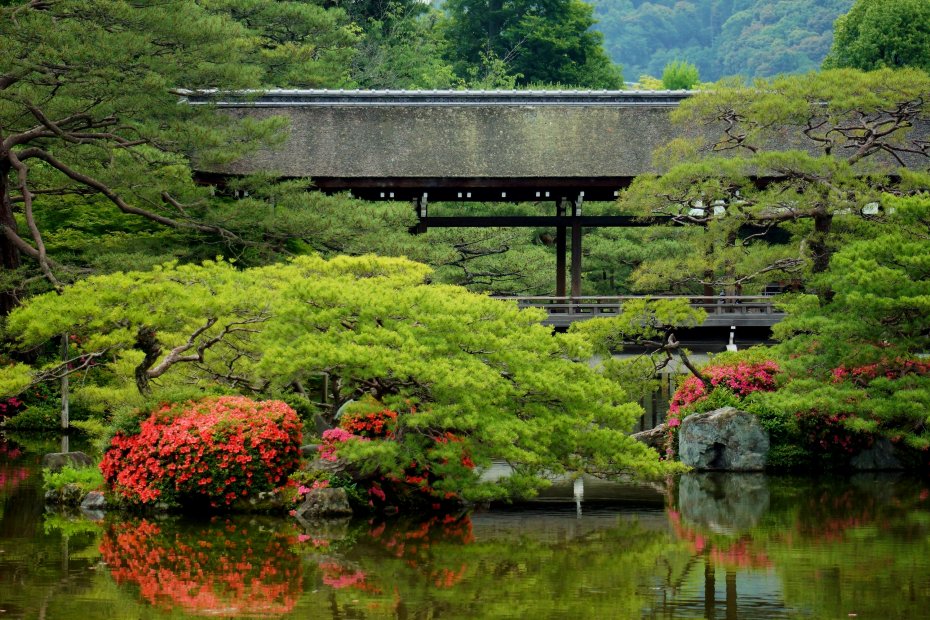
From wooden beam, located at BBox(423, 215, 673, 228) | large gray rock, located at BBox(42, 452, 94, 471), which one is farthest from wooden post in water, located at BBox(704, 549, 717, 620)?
wooden beam, located at BBox(423, 215, 673, 228)

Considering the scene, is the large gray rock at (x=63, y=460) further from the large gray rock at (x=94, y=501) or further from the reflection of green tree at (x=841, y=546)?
the reflection of green tree at (x=841, y=546)

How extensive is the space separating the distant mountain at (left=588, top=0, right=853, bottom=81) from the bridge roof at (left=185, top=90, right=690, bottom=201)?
152 ft

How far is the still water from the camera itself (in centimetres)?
998

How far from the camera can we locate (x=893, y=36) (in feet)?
121

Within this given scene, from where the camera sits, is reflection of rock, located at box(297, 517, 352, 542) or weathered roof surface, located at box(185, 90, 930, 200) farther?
weathered roof surface, located at box(185, 90, 930, 200)

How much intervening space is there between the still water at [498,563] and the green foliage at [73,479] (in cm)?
35

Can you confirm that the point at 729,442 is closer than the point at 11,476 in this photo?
No

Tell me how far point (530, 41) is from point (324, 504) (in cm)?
3593

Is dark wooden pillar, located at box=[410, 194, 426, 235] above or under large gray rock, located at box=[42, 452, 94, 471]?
above

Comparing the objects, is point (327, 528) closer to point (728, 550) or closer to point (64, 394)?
point (728, 550)

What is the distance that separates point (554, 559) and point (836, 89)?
10.9m

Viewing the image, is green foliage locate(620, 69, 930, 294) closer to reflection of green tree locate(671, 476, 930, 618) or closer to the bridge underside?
the bridge underside

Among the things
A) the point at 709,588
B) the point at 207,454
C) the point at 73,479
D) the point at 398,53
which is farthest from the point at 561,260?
the point at 398,53

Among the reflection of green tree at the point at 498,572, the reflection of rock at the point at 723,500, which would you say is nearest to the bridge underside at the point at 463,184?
the reflection of rock at the point at 723,500
